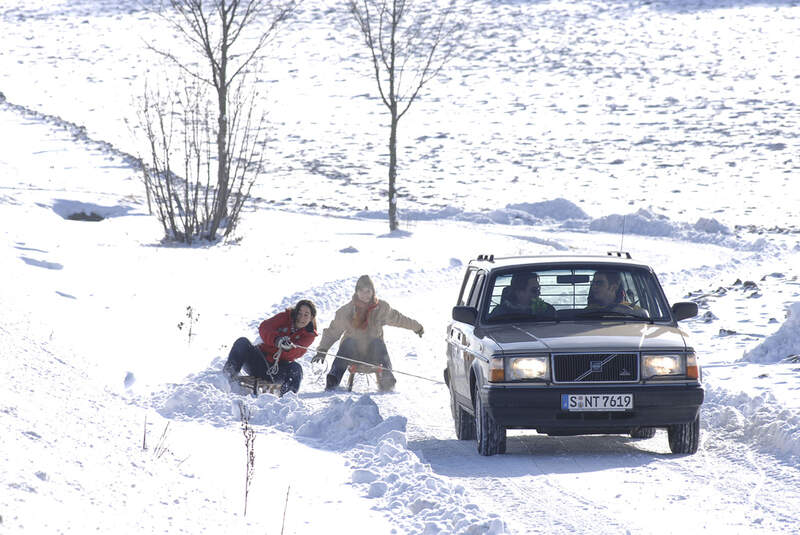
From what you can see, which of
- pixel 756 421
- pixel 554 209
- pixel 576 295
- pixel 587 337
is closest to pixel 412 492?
pixel 587 337

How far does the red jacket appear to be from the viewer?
11070 millimetres

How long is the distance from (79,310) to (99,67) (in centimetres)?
5205

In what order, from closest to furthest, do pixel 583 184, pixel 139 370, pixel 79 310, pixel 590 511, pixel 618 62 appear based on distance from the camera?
pixel 590 511, pixel 139 370, pixel 79 310, pixel 583 184, pixel 618 62

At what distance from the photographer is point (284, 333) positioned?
11.1m

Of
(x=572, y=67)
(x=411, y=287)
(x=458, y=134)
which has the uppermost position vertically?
(x=572, y=67)

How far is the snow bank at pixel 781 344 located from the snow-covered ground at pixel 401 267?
0.03 m

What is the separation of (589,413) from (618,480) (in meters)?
0.69

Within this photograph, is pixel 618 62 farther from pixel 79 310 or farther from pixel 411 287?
pixel 79 310

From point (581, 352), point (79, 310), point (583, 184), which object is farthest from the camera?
point (583, 184)

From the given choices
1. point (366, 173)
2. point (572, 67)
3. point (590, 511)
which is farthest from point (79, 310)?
point (572, 67)

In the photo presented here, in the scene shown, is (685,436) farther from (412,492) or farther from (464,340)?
(412,492)

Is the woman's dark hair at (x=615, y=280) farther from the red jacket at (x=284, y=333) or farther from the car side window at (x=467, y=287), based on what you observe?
the red jacket at (x=284, y=333)

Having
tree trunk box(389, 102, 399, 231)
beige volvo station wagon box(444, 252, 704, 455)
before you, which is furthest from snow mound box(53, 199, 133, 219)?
beige volvo station wagon box(444, 252, 704, 455)

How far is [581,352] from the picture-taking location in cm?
776
